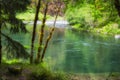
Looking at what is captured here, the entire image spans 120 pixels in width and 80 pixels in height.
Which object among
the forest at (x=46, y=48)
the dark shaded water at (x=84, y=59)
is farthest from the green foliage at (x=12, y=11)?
the dark shaded water at (x=84, y=59)

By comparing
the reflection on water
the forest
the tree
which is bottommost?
the reflection on water

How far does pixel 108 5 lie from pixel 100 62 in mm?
18030

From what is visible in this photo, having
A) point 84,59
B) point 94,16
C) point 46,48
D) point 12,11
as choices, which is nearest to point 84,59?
point 84,59

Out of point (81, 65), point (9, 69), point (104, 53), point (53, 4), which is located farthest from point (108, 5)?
point (104, 53)

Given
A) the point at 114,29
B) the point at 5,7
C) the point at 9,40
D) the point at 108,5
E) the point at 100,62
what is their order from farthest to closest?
1. the point at 114,29
2. the point at 100,62
3. the point at 108,5
4. the point at 9,40
5. the point at 5,7

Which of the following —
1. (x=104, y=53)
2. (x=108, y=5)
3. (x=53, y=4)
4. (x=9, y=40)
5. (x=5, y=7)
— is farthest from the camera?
(x=104, y=53)

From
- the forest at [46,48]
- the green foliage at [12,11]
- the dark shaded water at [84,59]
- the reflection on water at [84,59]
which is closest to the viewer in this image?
the green foliage at [12,11]

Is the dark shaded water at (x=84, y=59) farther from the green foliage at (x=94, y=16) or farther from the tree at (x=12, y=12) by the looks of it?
the tree at (x=12, y=12)

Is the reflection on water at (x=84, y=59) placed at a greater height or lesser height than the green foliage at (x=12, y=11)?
lesser

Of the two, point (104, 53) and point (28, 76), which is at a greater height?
point (28, 76)

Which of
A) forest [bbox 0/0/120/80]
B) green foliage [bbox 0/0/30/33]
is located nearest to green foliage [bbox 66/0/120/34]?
forest [bbox 0/0/120/80]

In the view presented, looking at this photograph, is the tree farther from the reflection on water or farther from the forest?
the reflection on water

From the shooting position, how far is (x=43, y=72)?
11352mm

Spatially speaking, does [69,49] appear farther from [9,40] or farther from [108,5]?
[9,40]
